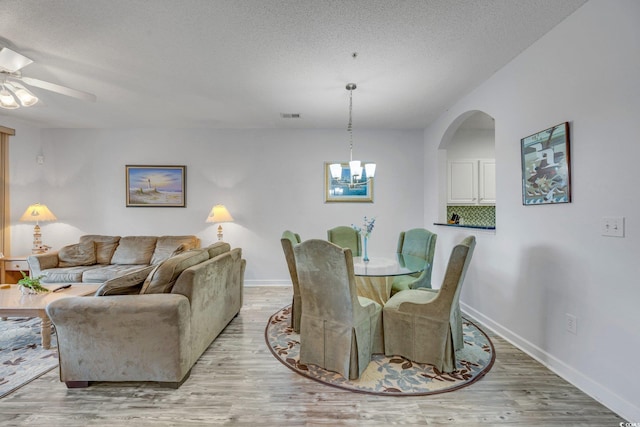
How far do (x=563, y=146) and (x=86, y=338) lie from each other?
3595mm

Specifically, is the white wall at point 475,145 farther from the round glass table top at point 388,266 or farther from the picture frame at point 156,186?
the picture frame at point 156,186

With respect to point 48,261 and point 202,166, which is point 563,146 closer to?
point 202,166

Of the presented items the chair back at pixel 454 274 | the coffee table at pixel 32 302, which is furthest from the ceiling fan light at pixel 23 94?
the chair back at pixel 454 274

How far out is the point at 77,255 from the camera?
13.0 ft

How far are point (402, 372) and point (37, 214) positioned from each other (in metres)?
5.35

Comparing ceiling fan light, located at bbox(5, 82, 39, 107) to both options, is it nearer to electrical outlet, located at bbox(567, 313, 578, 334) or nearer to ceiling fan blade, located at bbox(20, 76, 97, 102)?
ceiling fan blade, located at bbox(20, 76, 97, 102)

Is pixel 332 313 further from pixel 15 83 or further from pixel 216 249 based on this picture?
pixel 15 83

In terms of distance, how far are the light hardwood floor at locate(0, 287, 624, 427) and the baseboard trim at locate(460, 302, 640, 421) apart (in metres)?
0.05

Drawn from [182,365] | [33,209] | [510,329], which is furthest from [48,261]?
[510,329]

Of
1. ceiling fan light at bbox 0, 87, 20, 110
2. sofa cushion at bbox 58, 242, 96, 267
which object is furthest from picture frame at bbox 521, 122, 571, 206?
sofa cushion at bbox 58, 242, 96, 267

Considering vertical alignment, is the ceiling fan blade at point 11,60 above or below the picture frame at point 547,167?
above

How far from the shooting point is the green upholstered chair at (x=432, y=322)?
2.10m

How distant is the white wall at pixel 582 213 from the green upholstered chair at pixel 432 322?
671 millimetres

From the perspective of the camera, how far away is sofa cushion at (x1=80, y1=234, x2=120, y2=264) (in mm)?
4094
